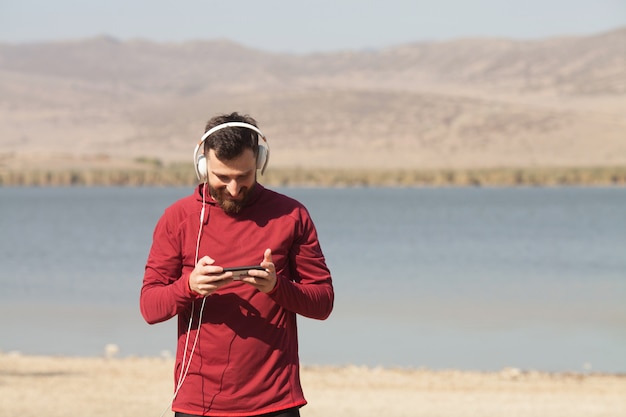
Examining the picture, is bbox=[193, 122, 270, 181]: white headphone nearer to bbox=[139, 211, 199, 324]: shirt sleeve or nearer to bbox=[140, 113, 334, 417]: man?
bbox=[140, 113, 334, 417]: man

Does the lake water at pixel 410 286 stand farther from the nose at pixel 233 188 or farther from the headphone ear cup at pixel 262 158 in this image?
the nose at pixel 233 188

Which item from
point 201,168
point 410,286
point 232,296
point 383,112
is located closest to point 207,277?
point 232,296

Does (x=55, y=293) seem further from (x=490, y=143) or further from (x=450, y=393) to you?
(x=490, y=143)

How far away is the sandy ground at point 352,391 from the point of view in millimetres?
9445

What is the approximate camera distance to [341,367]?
1253 cm

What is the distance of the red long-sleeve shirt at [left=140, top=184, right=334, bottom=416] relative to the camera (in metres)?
3.59

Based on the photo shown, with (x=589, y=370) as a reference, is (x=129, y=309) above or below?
below

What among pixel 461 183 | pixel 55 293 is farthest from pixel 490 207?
pixel 55 293

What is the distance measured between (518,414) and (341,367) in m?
3.40

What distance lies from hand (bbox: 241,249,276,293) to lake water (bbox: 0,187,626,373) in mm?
10007

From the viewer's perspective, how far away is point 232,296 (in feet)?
11.8

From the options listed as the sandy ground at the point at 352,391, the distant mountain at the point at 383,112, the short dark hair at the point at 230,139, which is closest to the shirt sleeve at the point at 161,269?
the short dark hair at the point at 230,139

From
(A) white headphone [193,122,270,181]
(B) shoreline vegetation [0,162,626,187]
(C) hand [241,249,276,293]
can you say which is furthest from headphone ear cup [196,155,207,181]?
(B) shoreline vegetation [0,162,626,187]

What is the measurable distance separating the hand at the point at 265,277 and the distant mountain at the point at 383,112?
85265mm
